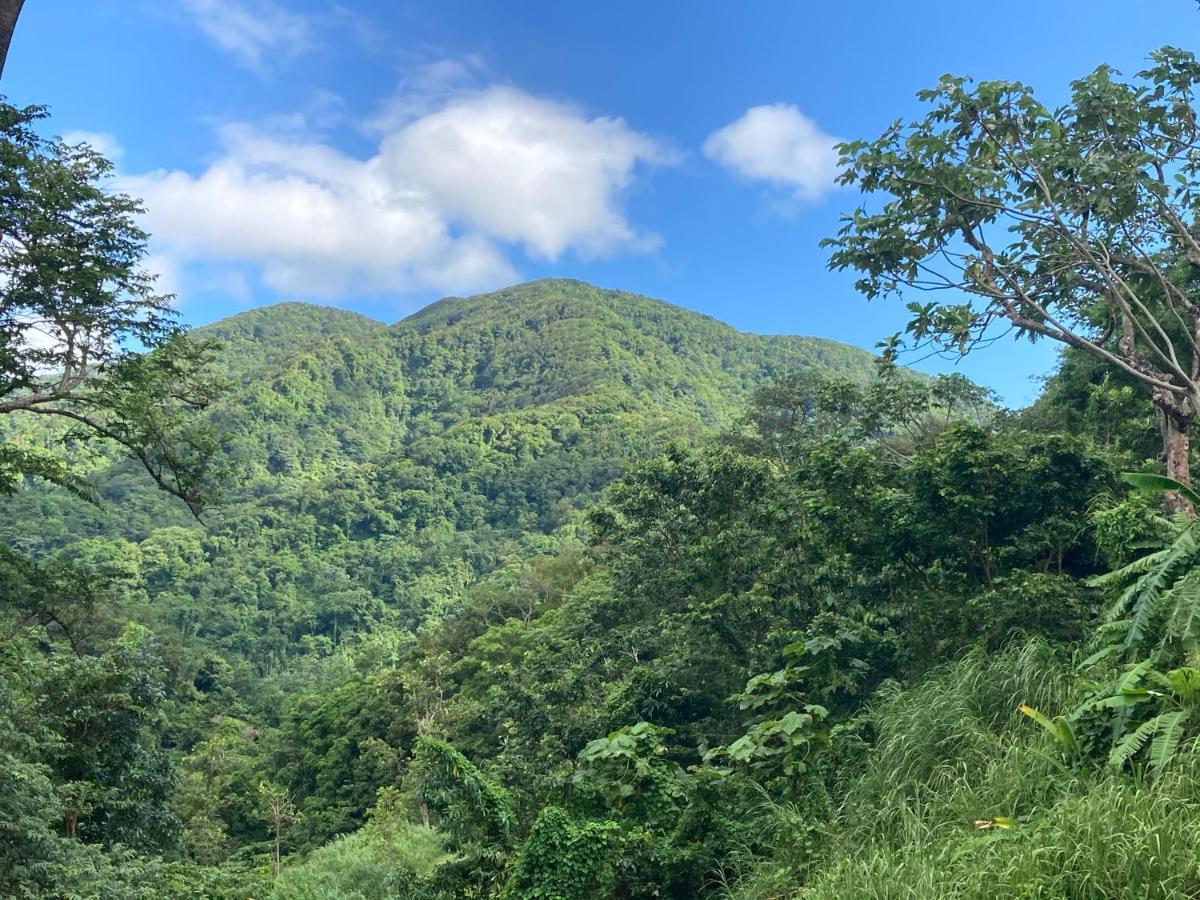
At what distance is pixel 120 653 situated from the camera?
14773 millimetres

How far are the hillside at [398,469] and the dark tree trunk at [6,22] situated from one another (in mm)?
7435

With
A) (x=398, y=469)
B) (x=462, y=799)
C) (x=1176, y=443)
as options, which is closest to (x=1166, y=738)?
(x=462, y=799)

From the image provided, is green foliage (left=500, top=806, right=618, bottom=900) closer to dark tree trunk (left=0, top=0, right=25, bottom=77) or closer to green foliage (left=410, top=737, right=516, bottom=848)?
green foliage (left=410, top=737, right=516, bottom=848)

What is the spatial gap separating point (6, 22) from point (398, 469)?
298 feet

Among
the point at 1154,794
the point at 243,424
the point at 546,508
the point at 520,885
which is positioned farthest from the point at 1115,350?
the point at 243,424

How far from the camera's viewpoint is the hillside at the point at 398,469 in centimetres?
7050

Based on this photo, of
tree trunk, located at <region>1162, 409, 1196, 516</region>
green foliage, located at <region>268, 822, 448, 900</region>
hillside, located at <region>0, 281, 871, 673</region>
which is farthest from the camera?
hillside, located at <region>0, 281, 871, 673</region>

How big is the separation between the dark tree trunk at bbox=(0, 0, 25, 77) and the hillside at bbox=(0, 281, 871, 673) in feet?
24.4

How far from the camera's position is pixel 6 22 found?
4.30 m

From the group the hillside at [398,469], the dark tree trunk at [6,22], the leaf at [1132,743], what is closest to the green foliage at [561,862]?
the leaf at [1132,743]

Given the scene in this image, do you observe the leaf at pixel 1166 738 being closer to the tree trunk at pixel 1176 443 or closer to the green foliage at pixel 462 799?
the green foliage at pixel 462 799

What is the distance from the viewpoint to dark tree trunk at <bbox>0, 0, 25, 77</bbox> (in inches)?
169

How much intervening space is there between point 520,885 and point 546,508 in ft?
270

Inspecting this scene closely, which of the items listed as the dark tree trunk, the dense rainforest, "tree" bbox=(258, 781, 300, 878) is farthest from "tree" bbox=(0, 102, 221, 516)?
"tree" bbox=(258, 781, 300, 878)
